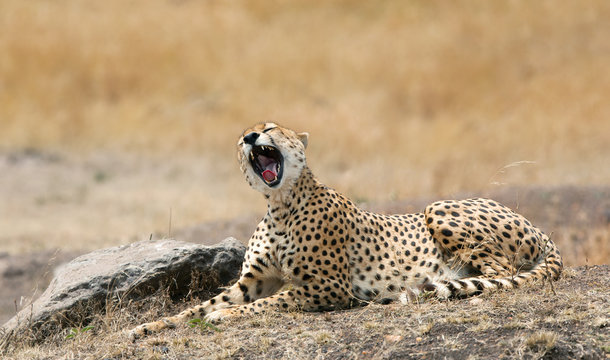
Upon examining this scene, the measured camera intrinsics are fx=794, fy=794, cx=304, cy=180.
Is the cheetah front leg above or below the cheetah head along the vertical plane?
below

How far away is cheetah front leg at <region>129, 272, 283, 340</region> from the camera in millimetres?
5262

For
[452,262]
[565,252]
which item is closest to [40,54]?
[565,252]

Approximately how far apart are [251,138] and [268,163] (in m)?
0.29

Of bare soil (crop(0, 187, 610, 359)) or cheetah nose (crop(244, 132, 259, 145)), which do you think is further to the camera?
cheetah nose (crop(244, 132, 259, 145))

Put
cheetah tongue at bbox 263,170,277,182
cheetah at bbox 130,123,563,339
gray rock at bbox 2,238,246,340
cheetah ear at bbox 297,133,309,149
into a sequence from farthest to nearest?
cheetah ear at bbox 297,133,309,149, gray rock at bbox 2,238,246,340, cheetah tongue at bbox 263,170,277,182, cheetah at bbox 130,123,563,339

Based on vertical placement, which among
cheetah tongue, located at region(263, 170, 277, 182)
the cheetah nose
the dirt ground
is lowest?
the dirt ground

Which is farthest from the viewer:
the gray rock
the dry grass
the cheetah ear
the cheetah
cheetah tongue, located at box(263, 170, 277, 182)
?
the cheetah ear

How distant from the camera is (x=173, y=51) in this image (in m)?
20.6

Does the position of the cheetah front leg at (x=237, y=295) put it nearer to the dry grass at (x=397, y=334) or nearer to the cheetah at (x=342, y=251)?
the cheetah at (x=342, y=251)

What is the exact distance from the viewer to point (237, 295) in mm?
5410

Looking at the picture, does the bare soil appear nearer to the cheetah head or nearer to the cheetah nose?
the cheetah head

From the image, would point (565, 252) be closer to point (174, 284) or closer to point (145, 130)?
point (174, 284)

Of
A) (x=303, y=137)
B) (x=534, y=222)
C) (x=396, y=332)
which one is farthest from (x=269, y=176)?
(x=534, y=222)

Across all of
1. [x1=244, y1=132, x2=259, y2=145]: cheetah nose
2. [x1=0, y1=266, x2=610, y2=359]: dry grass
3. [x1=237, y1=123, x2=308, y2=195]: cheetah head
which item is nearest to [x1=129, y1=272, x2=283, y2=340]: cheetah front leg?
[x1=0, y1=266, x2=610, y2=359]: dry grass
